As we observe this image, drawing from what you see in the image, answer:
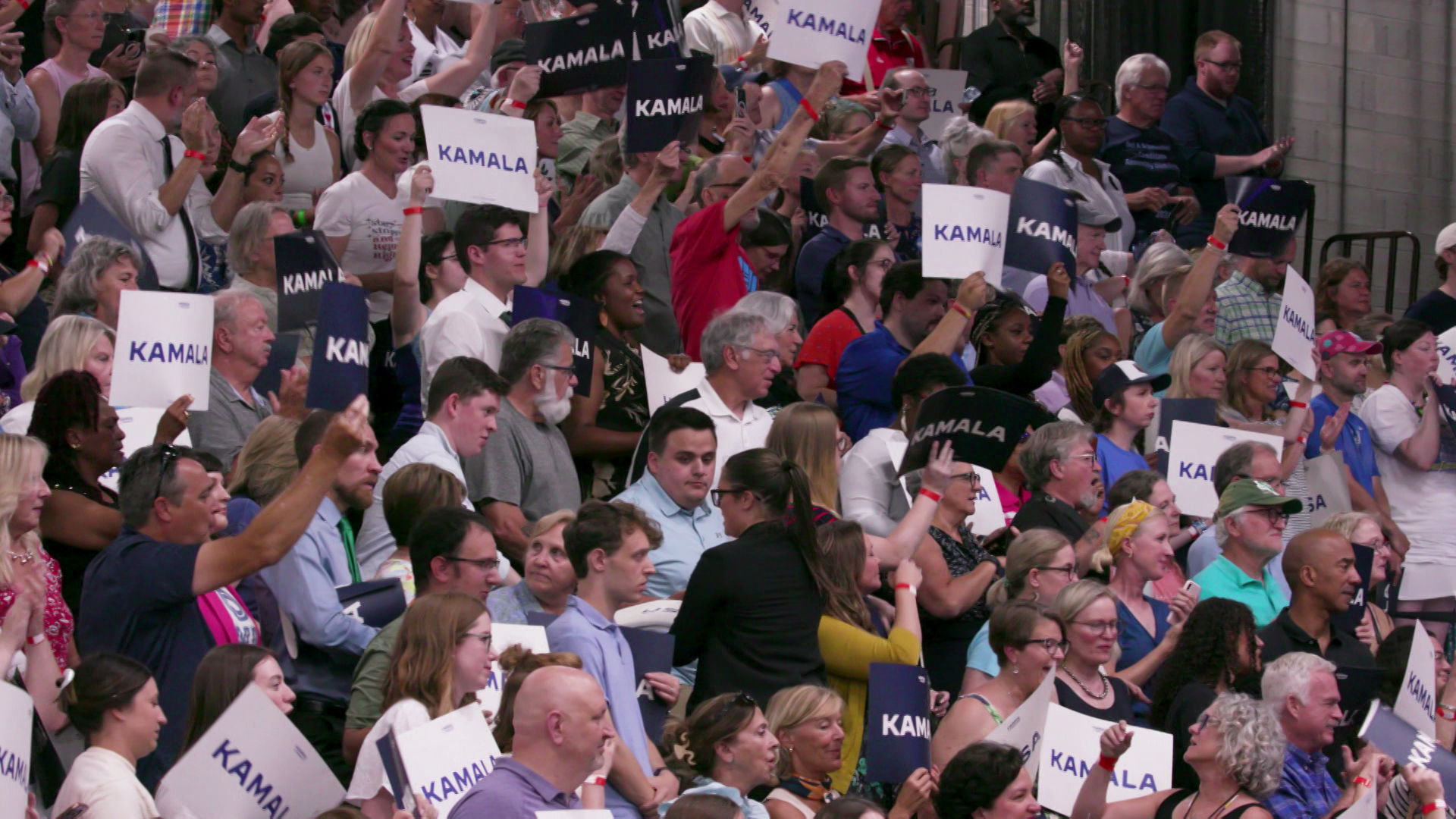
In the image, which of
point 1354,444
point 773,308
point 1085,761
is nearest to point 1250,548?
point 1085,761

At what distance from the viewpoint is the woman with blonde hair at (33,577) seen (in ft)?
17.4

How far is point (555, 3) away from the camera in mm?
11977

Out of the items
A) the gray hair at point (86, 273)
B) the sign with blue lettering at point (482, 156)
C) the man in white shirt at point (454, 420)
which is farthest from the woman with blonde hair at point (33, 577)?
the sign with blue lettering at point (482, 156)

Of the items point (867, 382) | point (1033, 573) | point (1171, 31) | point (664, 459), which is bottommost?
point (1033, 573)

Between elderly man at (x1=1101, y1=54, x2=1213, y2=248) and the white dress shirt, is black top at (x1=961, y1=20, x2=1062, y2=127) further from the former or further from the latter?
the white dress shirt

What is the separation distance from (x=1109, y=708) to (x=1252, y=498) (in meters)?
1.63

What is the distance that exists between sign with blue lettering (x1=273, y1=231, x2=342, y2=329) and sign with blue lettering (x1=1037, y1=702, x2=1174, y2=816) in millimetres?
3035

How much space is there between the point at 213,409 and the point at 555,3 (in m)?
5.29

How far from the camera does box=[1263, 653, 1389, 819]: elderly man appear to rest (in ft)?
22.5

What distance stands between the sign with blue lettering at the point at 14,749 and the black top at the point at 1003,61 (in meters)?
11.1

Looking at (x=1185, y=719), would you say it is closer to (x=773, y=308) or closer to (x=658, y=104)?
(x=773, y=308)

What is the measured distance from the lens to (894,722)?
6.34 m

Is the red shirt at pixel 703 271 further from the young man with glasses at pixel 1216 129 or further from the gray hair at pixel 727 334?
the young man with glasses at pixel 1216 129

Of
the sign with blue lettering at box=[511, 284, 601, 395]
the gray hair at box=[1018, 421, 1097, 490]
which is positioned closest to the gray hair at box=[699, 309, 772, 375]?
the sign with blue lettering at box=[511, 284, 601, 395]
